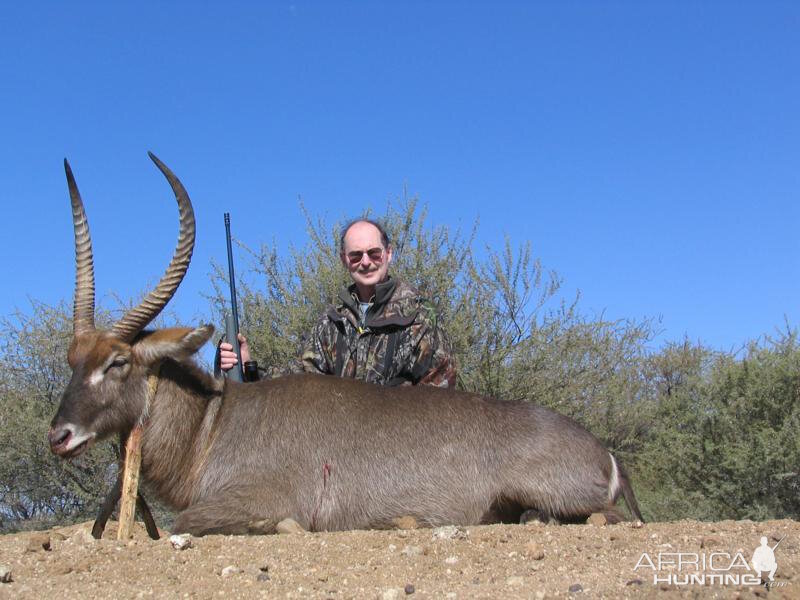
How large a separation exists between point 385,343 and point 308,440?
1513mm

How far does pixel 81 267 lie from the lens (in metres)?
6.41

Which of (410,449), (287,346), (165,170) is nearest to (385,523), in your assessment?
(410,449)

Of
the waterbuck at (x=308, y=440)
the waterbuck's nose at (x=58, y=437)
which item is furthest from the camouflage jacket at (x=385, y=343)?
the waterbuck's nose at (x=58, y=437)

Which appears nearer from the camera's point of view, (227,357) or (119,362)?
(119,362)

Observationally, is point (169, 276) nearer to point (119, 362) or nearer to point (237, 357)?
point (119, 362)

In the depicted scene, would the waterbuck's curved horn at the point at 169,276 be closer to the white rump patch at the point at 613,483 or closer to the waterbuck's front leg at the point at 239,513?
the waterbuck's front leg at the point at 239,513

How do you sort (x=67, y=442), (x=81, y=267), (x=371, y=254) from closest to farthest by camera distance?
(x=67, y=442), (x=81, y=267), (x=371, y=254)

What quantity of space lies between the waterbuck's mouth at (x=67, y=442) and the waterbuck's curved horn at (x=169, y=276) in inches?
28.7

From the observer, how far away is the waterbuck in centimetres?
598

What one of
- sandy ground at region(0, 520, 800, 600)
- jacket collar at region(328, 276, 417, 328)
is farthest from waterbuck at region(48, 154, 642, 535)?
jacket collar at region(328, 276, 417, 328)

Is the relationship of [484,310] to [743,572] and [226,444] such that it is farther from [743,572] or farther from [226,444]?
[743,572]

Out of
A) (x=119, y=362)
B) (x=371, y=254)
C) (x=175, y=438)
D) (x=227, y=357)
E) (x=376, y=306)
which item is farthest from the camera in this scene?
(x=371, y=254)

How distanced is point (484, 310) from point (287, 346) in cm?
295

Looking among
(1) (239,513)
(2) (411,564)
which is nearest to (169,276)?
(1) (239,513)
